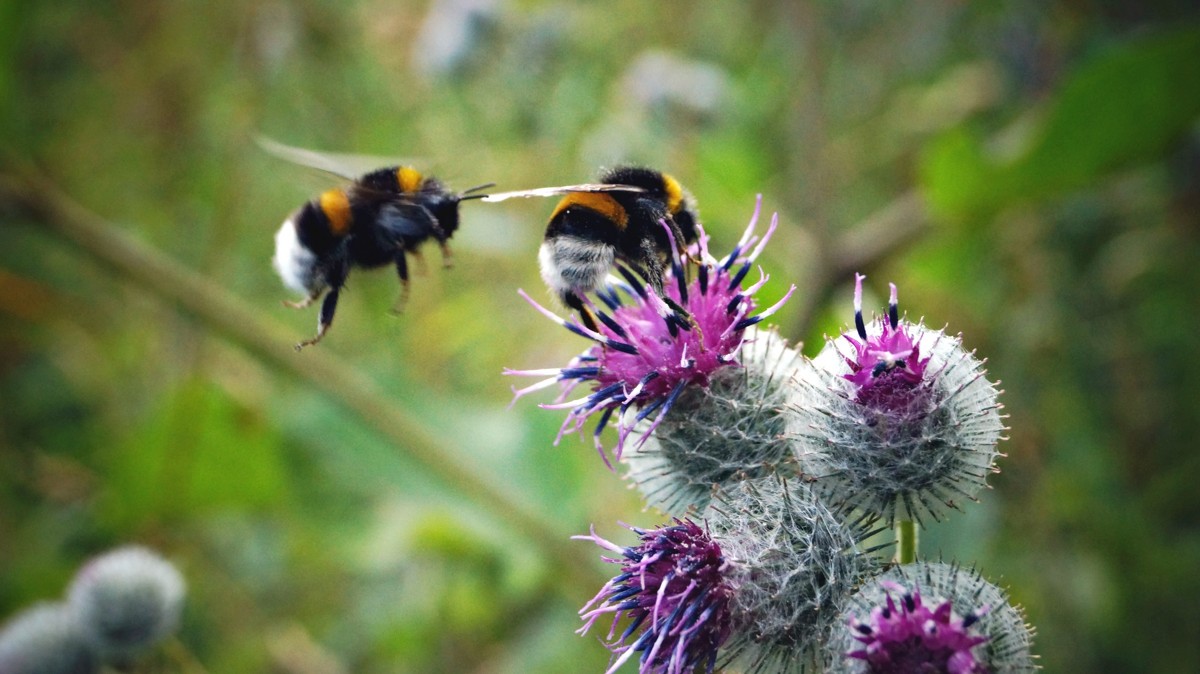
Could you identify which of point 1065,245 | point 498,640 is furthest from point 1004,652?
point 1065,245

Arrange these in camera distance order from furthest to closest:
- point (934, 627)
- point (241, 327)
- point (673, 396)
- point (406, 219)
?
point (241, 327) → point (406, 219) → point (673, 396) → point (934, 627)

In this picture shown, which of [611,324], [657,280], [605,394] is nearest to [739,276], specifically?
[657,280]

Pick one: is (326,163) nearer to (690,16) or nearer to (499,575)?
(499,575)

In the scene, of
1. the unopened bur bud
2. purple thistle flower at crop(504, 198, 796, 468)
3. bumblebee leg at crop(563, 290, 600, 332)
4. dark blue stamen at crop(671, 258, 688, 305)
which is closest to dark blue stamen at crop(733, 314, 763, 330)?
purple thistle flower at crop(504, 198, 796, 468)

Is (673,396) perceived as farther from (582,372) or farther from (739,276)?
(739,276)

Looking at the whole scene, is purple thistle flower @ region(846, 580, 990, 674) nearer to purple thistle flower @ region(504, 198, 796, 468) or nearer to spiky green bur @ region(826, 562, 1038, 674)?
spiky green bur @ region(826, 562, 1038, 674)

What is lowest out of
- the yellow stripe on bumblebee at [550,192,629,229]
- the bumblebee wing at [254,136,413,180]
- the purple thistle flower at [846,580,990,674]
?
the purple thistle flower at [846,580,990,674]
